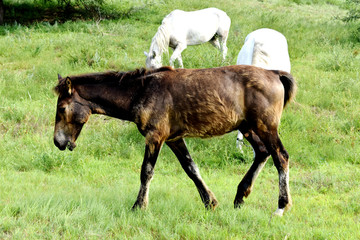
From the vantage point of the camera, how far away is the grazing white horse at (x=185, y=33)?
36.9 feet

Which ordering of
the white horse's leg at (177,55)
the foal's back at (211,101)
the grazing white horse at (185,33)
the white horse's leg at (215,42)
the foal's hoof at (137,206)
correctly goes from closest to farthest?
1. the foal's back at (211,101)
2. the foal's hoof at (137,206)
3. the white horse's leg at (177,55)
4. the grazing white horse at (185,33)
5. the white horse's leg at (215,42)

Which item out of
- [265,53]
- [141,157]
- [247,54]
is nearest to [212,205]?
[141,157]

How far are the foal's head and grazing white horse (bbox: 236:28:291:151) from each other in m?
3.28

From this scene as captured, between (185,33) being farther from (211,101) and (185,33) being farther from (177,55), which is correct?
(211,101)

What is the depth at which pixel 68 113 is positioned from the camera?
4.71 m

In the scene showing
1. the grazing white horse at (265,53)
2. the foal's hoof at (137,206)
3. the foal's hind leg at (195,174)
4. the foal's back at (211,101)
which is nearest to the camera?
the foal's back at (211,101)

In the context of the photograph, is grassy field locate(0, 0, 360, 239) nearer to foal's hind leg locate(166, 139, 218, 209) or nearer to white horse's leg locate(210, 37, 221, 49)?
foal's hind leg locate(166, 139, 218, 209)

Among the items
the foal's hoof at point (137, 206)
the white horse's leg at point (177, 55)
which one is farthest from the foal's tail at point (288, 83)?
the white horse's leg at point (177, 55)

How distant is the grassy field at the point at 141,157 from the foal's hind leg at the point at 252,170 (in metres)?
0.16

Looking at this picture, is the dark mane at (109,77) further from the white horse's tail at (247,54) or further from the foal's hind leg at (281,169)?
the white horse's tail at (247,54)

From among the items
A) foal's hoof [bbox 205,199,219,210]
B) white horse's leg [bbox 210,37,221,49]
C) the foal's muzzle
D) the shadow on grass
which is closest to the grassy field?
foal's hoof [bbox 205,199,219,210]

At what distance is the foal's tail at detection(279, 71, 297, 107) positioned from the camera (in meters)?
4.77

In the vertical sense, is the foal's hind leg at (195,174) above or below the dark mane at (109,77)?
below

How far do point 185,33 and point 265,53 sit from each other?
15.9 ft
